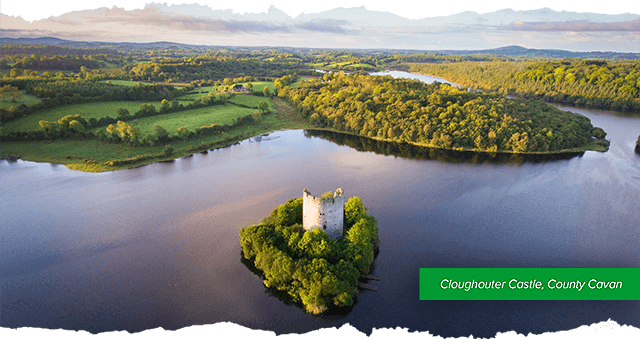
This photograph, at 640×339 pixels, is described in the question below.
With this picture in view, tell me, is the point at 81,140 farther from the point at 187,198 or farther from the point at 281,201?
the point at 281,201

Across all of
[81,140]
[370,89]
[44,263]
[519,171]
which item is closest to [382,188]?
[519,171]

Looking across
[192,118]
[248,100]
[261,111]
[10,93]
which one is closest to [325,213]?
[192,118]

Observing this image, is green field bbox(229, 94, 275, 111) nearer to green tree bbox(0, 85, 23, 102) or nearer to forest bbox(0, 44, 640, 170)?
forest bbox(0, 44, 640, 170)

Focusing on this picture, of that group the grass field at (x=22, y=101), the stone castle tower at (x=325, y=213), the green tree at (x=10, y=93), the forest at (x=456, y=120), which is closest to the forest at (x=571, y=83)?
the forest at (x=456, y=120)

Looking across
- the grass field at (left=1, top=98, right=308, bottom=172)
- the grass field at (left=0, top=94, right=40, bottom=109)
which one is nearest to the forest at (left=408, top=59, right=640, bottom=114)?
the grass field at (left=1, top=98, right=308, bottom=172)

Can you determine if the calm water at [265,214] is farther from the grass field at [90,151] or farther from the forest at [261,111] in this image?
the forest at [261,111]

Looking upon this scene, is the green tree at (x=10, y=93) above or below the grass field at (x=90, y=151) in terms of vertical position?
above
